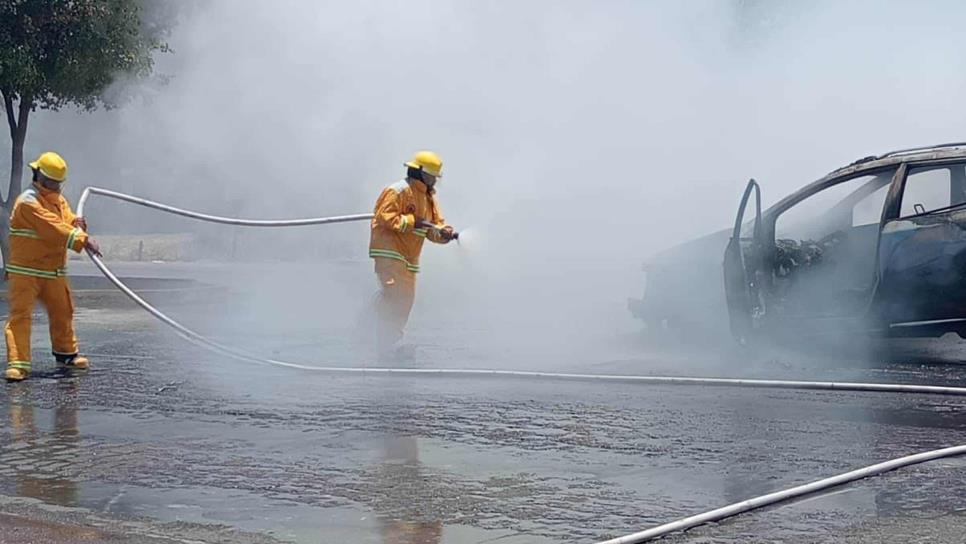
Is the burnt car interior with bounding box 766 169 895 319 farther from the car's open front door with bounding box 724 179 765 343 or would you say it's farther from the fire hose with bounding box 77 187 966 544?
the fire hose with bounding box 77 187 966 544

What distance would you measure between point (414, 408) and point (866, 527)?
11.3 ft

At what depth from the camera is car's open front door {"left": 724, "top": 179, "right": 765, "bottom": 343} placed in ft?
31.9

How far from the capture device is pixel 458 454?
6.50m

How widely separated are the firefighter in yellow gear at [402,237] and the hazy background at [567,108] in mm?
1844

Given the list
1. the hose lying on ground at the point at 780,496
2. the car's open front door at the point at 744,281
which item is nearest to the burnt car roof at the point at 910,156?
the car's open front door at the point at 744,281

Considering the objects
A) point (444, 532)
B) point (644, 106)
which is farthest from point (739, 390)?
point (644, 106)

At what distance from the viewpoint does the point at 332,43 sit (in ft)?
46.6

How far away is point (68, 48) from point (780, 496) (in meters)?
12.7

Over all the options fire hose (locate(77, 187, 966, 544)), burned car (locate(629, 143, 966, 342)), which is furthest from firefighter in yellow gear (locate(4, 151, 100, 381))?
burned car (locate(629, 143, 966, 342))

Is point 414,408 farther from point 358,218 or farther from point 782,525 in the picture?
point 782,525

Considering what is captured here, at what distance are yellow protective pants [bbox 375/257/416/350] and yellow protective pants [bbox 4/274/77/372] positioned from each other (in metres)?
2.18

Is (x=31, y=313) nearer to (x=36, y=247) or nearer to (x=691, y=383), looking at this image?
(x=36, y=247)

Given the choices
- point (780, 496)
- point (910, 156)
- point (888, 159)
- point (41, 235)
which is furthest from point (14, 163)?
point (780, 496)

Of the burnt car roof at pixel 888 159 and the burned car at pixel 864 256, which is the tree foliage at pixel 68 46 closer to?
the burned car at pixel 864 256
